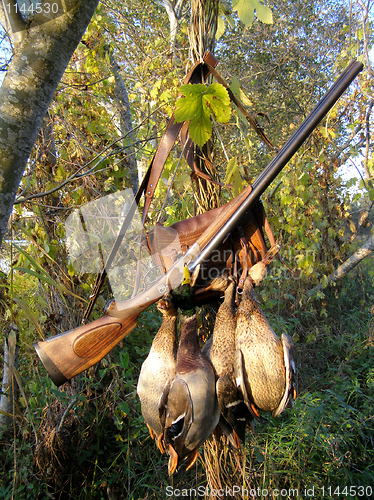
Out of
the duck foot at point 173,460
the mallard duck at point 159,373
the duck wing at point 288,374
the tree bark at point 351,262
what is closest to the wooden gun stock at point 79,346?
the mallard duck at point 159,373

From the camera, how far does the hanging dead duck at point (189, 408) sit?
851 millimetres

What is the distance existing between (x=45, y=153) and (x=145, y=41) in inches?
181

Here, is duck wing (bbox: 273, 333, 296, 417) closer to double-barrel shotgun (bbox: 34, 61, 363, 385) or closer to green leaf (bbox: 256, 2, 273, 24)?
double-barrel shotgun (bbox: 34, 61, 363, 385)

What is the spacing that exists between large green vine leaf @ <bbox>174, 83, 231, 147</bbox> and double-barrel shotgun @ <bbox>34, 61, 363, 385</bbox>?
0.75 ft

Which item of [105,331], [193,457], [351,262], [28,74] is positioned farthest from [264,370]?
[351,262]

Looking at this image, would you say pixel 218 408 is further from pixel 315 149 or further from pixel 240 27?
pixel 240 27

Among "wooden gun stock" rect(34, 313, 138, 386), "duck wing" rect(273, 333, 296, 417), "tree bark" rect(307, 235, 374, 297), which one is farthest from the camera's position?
"tree bark" rect(307, 235, 374, 297)

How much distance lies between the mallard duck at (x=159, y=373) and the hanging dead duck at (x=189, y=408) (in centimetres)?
3

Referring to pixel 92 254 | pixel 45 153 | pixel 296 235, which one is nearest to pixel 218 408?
pixel 92 254

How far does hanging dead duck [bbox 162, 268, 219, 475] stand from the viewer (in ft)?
2.79

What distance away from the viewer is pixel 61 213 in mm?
2350

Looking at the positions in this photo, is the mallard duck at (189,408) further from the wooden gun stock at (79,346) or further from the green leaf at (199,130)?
the green leaf at (199,130)

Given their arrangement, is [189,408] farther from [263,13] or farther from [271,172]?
[263,13]

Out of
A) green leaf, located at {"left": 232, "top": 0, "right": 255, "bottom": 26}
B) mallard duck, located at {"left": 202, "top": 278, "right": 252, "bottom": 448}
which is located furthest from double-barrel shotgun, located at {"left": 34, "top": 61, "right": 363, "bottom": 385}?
green leaf, located at {"left": 232, "top": 0, "right": 255, "bottom": 26}
